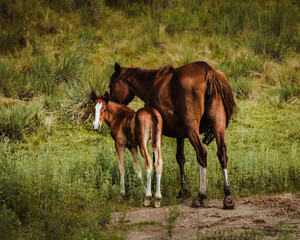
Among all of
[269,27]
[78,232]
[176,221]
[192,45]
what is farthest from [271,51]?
[78,232]

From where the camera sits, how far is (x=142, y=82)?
8.34m

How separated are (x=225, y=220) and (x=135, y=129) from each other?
193 cm

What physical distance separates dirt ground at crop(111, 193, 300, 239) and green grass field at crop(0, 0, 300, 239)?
445 millimetres

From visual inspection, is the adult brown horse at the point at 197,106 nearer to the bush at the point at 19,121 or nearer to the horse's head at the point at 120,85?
the horse's head at the point at 120,85

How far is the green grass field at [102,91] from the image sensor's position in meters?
6.74

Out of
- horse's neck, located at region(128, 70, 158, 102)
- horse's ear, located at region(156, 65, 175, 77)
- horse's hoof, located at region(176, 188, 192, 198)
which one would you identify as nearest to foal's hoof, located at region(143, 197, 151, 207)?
horse's hoof, located at region(176, 188, 192, 198)

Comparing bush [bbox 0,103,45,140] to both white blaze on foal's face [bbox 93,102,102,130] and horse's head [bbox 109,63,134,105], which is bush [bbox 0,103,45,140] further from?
white blaze on foal's face [bbox 93,102,102,130]

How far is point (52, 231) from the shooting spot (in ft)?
18.2

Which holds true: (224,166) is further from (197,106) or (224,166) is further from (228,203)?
(197,106)

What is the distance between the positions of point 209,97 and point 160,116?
785mm

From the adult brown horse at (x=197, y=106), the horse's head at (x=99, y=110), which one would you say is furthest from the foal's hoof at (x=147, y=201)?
the horse's head at (x=99, y=110)

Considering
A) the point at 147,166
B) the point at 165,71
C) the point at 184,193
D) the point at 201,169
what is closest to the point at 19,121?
the point at 165,71

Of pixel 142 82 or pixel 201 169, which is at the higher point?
pixel 142 82

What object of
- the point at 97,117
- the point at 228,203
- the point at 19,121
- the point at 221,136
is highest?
the point at 97,117
